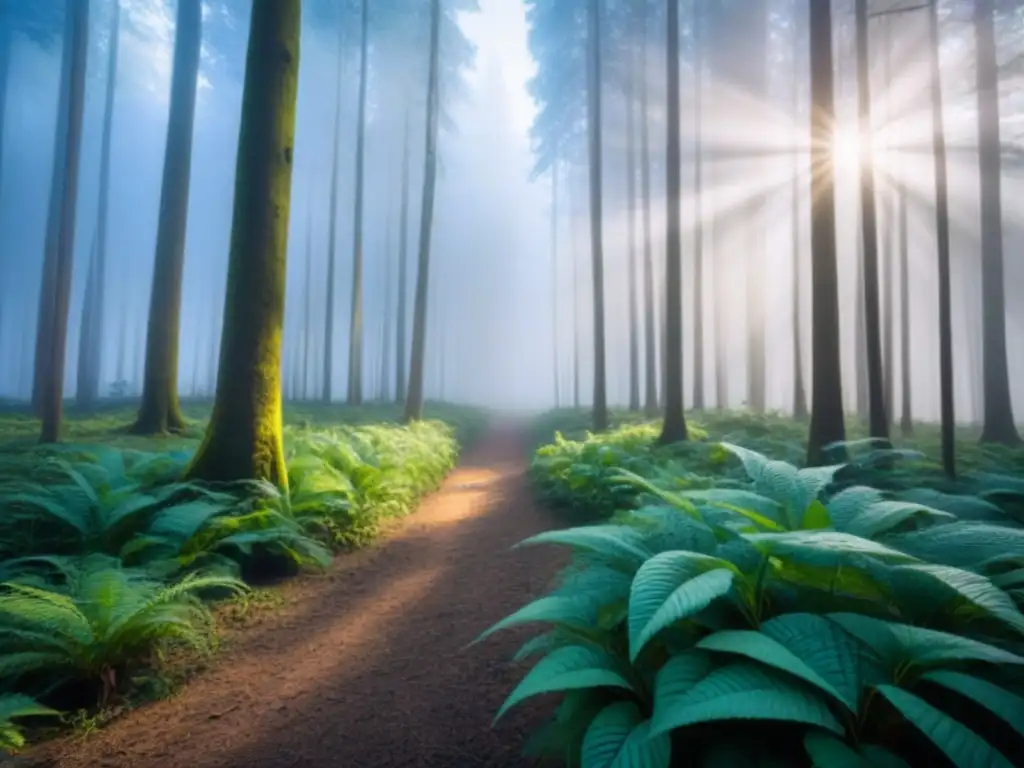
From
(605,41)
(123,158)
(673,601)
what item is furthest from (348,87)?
(123,158)

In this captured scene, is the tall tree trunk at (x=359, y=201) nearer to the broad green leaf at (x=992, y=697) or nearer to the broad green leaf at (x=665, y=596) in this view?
the broad green leaf at (x=665, y=596)

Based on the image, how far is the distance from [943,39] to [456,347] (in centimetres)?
5227

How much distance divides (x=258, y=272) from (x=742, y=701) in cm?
570

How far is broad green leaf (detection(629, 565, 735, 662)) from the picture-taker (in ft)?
5.44

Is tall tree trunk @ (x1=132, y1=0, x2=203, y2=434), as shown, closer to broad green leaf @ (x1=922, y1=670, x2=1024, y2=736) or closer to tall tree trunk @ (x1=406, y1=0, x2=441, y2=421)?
tall tree trunk @ (x1=406, y1=0, x2=441, y2=421)

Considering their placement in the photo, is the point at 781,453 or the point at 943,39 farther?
the point at 943,39

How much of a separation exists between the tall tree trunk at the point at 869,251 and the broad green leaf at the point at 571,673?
7484 millimetres

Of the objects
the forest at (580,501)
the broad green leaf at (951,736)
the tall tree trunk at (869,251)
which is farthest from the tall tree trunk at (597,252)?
the broad green leaf at (951,736)

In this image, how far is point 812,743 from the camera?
1.42 m

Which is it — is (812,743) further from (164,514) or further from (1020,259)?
(1020,259)

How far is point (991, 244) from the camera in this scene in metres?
11.9

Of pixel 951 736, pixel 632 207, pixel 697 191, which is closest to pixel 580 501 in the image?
pixel 951 736

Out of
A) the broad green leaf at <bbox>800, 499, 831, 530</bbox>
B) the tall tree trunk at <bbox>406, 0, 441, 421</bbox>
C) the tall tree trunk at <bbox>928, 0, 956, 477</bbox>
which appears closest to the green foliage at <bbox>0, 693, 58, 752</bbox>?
the broad green leaf at <bbox>800, 499, 831, 530</bbox>

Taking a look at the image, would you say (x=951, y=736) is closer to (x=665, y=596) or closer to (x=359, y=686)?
(x=665, y=596)
